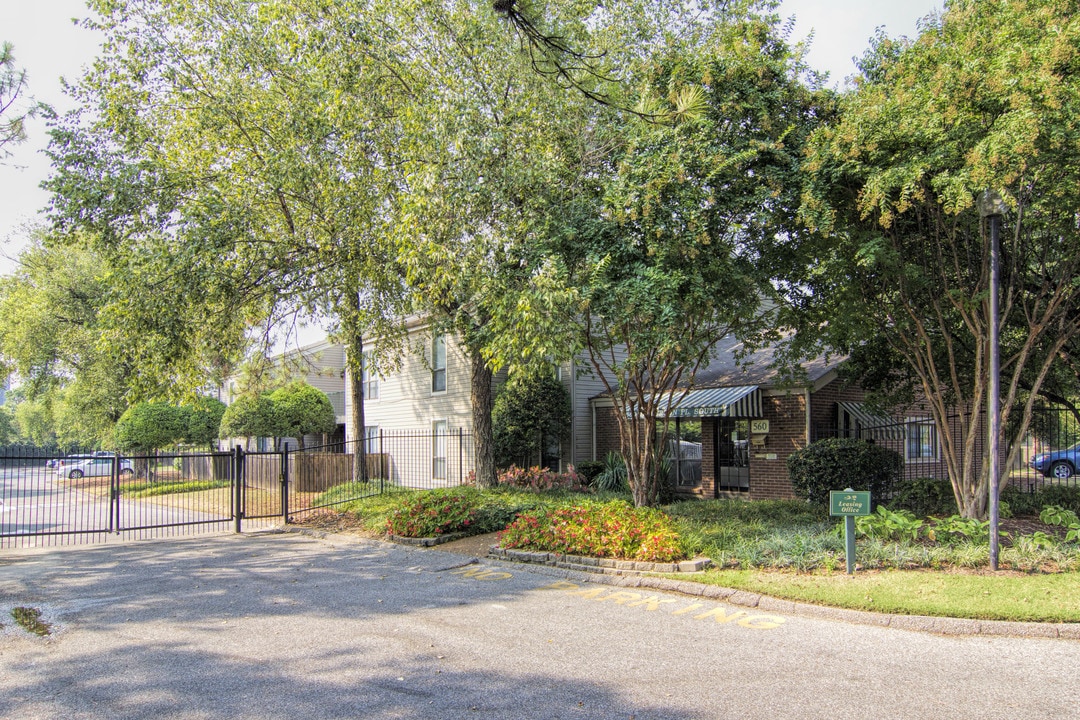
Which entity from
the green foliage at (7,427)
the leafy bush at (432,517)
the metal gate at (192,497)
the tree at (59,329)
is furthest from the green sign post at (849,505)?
the green foliage at (7,427)

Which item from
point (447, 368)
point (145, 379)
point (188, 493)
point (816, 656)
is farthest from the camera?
point (447, 368)

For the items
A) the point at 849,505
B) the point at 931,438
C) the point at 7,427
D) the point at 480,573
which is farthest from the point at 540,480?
the point at 7,427

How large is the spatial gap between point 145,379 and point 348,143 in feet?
18.8

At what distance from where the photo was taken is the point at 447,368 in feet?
74.1

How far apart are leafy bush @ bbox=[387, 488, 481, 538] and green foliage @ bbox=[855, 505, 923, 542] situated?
605cm

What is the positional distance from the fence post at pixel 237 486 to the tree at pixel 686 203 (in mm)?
7151

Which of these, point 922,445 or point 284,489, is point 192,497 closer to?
point 284,489

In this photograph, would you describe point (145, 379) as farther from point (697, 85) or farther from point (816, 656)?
point (816, 656)

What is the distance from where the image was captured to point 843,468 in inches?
487

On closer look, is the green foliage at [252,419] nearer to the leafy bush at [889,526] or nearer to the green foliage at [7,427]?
the leafy bush at [889,526]

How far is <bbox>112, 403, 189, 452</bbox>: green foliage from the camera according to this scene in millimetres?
25922

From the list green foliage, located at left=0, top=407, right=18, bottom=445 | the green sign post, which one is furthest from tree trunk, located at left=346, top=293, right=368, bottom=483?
green foliage, located at left=0, top=407, right=18, bottom=445

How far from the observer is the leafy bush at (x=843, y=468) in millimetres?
12367

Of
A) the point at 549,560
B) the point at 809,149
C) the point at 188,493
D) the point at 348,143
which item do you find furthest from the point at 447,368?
the point at 809,149
